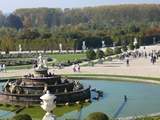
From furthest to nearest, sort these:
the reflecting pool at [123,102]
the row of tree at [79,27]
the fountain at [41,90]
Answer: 1. the row of tree at [79,27]
2. the fountain at [41,90]
3. the reflecting pool at [123,102]

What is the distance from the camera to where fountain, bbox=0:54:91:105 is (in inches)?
1054

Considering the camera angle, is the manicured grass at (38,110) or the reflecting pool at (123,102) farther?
the manicured grass at (38,110)

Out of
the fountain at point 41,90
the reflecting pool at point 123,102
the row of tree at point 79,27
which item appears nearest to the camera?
the reflecting pool at point 123,102

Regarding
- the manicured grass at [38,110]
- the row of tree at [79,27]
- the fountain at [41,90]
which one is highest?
the row of tree at [79,27]

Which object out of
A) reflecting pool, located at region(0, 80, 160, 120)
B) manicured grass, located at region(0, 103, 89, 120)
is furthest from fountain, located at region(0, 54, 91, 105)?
reflecting pool, located at region(0, 80, 160, 120)

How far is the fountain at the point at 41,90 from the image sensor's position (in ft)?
87.8

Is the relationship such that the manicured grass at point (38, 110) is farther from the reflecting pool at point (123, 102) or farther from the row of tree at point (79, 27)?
the row of tree at point (79, 27)

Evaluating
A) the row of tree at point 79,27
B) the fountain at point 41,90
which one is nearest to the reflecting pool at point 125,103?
the fountain at point 41,90

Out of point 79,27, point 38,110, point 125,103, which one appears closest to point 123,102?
point 125,103

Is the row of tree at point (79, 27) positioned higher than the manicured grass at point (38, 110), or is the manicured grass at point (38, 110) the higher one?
the row of tree at point (79, 27)

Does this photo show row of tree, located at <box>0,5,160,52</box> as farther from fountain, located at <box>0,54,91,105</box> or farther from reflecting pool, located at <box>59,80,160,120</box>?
fountain, located at <box>0,54,91,105</box>

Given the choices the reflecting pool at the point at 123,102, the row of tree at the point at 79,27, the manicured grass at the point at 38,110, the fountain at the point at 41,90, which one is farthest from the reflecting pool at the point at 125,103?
the row of tree at the point at 79,27

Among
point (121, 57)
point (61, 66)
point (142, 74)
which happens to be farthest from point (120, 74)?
point (121, 57)

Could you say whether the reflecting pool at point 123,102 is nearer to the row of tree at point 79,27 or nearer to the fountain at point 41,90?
the fountain at point 41,90
